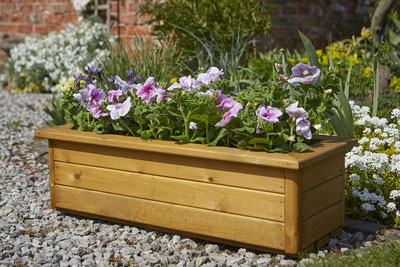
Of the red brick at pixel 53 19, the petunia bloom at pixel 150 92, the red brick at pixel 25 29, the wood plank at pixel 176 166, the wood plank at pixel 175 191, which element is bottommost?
the wood plank at pixel 175 191

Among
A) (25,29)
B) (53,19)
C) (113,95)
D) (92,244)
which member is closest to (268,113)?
(113,95)

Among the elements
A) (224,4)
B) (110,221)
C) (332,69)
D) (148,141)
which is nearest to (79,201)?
(110,221)

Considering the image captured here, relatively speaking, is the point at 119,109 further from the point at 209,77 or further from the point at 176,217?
the point at 176,217

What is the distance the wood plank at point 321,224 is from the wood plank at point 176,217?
0.13 meters

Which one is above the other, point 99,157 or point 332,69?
point 332,69

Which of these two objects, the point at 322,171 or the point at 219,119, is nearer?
the point at 322,171

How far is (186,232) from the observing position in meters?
2.85

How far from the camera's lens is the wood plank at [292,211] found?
2.47 metres

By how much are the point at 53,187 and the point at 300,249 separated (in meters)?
1.51

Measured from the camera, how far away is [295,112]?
261 cm

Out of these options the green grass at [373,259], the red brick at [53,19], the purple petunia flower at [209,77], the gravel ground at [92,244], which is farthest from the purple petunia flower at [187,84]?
the red brick at [53,19]

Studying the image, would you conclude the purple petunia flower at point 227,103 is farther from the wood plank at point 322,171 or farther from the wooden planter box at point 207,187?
the wood plank at point 322,171

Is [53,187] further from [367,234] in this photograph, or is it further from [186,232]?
[367,234]

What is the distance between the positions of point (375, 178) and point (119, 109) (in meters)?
1.43
